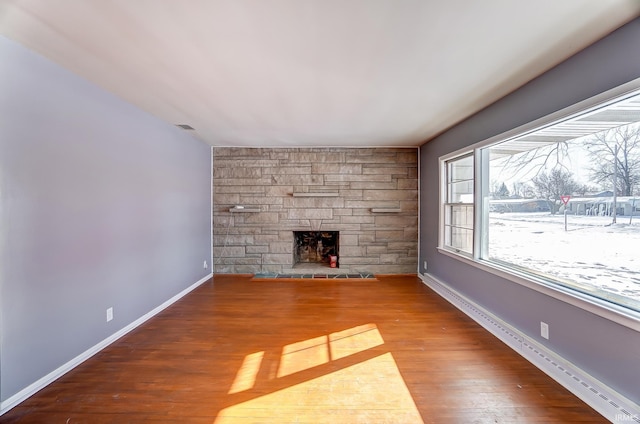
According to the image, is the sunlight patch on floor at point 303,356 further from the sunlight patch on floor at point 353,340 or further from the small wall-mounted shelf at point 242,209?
the small wall-mounted shelf at point 242,209

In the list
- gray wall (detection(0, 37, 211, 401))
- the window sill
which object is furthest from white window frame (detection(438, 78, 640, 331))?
gray wall (detection(0, 37, 211, 401))

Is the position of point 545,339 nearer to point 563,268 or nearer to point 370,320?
point 563,268

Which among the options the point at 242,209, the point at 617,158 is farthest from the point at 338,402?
the point at 242,209

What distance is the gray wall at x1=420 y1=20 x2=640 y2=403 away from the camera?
55.4 inches

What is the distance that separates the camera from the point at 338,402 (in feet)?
5.16

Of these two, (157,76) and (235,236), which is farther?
(235,236)

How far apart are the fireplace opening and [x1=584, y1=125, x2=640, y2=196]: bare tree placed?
373 cm

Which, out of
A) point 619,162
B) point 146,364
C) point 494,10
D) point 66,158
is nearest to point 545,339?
point 619,162

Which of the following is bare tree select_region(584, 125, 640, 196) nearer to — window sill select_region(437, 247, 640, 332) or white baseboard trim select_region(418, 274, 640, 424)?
window sill select_region(437, 247, 640, 332)

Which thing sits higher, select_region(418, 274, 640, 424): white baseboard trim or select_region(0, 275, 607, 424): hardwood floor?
select_region(418, 274, 640, 424): white baseboard trim

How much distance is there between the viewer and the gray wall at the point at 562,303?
1408mm

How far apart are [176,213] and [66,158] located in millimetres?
1557

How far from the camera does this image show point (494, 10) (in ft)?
4.25

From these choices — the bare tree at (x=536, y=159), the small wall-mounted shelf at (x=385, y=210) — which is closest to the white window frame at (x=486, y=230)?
the bare tree at (x=536, y=159)
